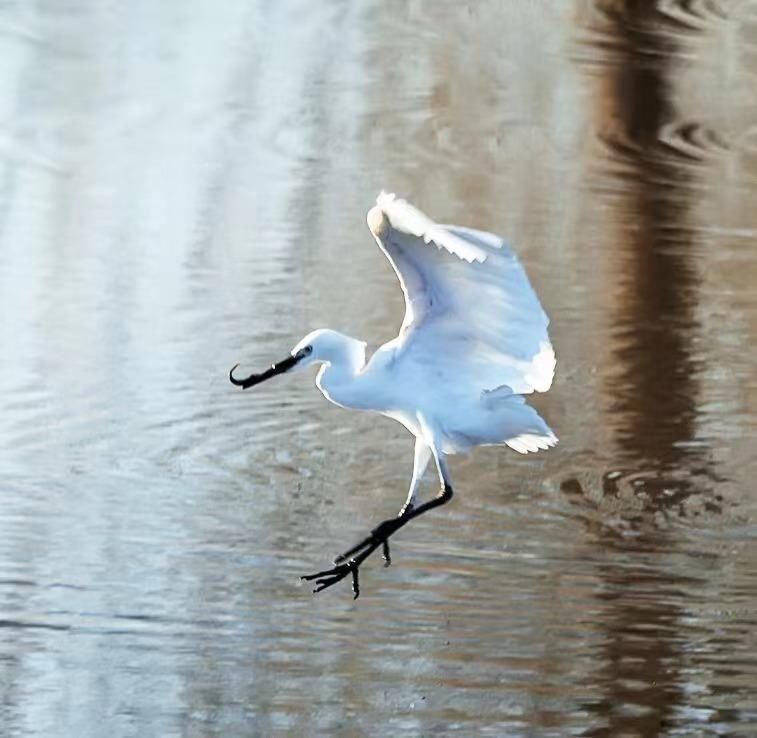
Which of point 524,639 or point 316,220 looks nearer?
point 524,639

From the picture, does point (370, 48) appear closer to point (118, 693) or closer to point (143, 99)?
point (143, 99)

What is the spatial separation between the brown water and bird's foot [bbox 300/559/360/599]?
83mm

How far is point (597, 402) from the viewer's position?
11.6 meters

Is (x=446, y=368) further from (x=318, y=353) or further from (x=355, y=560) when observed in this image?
(x=355, y=560)

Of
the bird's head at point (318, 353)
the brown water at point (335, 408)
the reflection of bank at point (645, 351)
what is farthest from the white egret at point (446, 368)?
the reflection of bank at point (645, 351)

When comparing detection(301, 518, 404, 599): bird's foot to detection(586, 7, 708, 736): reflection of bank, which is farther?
detection(301, 518, 404, 599): bird's foot

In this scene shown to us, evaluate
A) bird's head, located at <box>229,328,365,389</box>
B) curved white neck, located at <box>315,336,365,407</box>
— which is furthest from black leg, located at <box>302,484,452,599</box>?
bird's head, located at <box>229,328,365,389</box>

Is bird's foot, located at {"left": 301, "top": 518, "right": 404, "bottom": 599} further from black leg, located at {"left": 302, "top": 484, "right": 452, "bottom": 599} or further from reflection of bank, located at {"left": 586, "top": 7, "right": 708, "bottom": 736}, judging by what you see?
reflection of bank, located at {"left": 586, "top": 7, "right": 708, "bottom": 736}

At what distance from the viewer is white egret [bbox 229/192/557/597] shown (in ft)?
28.0

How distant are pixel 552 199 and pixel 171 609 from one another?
6.84 meters

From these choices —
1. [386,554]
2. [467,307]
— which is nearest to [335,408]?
[386,554]

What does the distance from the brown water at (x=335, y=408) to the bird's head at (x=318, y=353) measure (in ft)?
3.01

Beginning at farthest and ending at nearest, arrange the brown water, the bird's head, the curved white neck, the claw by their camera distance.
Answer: the claw
the curved white neck
the bird's head
the brown water

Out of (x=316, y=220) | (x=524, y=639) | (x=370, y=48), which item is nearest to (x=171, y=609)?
(x=524, y=639)
